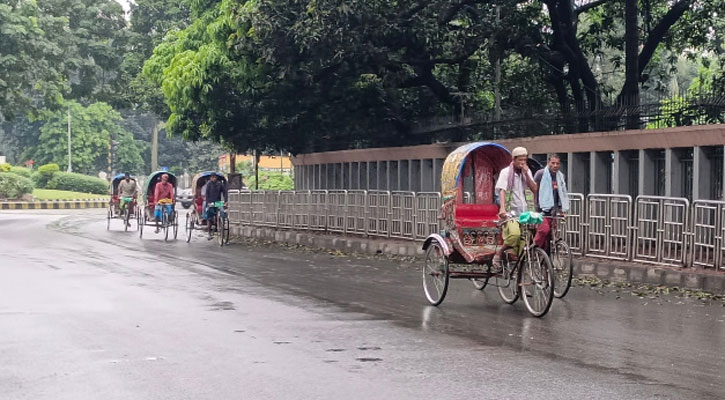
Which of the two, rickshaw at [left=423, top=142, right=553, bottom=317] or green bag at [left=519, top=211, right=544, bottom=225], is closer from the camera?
rickshaw at [left=423, top=142, right=553, bottom=317]

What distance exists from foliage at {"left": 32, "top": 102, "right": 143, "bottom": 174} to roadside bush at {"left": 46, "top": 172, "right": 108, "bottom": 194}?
319 inches

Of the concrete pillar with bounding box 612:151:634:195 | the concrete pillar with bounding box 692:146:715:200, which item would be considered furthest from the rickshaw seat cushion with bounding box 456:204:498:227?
the concrete pillar with bounding box 612:151:634:195

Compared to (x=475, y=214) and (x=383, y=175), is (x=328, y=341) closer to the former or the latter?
(x=475, y=214)

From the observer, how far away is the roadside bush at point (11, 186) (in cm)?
6307

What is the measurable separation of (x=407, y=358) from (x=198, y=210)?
2155 centimetres

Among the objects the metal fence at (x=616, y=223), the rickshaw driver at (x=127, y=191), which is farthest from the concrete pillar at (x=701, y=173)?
the rickshaw driver at (x=127, y=191)

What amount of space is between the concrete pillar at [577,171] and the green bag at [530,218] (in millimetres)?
8966

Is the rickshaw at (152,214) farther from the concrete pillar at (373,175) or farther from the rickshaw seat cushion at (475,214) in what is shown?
the rickshaw seat cushion at (475,214)

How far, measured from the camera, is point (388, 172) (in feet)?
91.8

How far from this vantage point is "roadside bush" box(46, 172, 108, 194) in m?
78.5

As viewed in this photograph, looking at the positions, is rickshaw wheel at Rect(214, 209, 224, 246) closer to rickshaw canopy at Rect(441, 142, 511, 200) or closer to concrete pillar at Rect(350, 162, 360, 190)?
concrete pillar at Rect(350, 162, 360, 190)

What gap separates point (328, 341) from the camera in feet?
31.1

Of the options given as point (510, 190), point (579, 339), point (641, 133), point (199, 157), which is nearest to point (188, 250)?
point (641, 133)

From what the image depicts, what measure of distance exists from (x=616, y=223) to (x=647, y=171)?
2.91m
